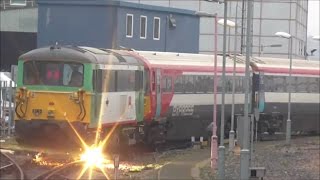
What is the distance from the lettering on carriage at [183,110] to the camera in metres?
24.6

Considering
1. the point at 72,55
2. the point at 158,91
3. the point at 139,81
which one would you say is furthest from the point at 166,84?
the point at 72,55

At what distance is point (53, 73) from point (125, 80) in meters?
2.55

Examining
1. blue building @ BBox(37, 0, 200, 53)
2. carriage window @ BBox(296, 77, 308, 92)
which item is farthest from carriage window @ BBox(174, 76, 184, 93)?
blue building @ BBox(37, 0, 200, 53)

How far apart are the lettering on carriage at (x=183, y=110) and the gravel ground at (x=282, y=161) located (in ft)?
9.22

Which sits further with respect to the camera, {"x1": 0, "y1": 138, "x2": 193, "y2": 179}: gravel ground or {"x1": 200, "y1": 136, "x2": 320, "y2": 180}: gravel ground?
{"x1": 200, "y1": 136, "x2": 320, "y2": 180}: gravel ground

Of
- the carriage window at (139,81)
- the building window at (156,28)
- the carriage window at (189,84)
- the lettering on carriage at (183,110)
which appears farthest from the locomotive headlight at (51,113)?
the building window at (156,28)

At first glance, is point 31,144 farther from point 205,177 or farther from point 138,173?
point 205,177

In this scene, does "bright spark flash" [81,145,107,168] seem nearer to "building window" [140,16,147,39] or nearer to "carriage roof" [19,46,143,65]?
"carriage roof" [19,46,143,65]

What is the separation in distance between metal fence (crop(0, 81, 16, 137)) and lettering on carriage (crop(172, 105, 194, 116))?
593 cm

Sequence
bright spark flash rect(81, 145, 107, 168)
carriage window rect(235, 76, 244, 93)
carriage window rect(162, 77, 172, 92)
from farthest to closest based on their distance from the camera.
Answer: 1. carriage window rect(235, 76, 244, 93)
2. carriage window rect(162, 77, 172, 92)
3. bright spark flash rect(81, 145, 107, 168)

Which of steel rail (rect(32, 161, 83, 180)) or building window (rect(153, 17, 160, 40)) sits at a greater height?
building window (rect(153, 17, 160, 40))

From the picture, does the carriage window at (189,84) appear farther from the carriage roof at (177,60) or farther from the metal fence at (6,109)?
the metal fence at (6,109)

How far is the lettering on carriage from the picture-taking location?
24.6 meters

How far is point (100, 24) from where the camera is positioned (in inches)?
1502
